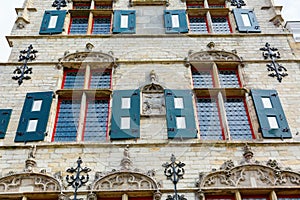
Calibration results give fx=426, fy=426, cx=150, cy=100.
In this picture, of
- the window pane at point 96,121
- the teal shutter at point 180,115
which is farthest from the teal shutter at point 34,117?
the teal shutter at point 180,115

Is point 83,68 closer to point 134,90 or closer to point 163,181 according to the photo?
point 134,90

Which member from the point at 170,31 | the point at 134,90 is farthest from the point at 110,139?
the point at 170,31

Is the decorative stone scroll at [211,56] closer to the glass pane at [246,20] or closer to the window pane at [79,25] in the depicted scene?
the glass pane at [246,20]

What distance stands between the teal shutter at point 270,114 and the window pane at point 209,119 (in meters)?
1.00

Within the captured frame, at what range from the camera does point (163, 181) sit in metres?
8.97

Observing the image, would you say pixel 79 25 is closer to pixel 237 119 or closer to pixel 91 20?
pixel 91 20

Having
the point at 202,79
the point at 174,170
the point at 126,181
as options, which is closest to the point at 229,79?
the point at 202,79

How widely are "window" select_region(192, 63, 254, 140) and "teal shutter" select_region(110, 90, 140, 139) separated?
5.16ft

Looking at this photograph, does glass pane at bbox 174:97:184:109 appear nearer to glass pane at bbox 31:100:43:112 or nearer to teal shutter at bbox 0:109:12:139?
glass pane at bbox 31:100:43:112

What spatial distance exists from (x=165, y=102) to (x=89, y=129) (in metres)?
1.99

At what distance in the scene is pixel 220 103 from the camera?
1084 cm

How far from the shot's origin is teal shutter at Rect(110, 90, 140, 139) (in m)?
9.94

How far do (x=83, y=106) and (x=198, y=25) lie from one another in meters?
5.08

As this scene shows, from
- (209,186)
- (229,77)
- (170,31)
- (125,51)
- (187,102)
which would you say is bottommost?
(209,186)
